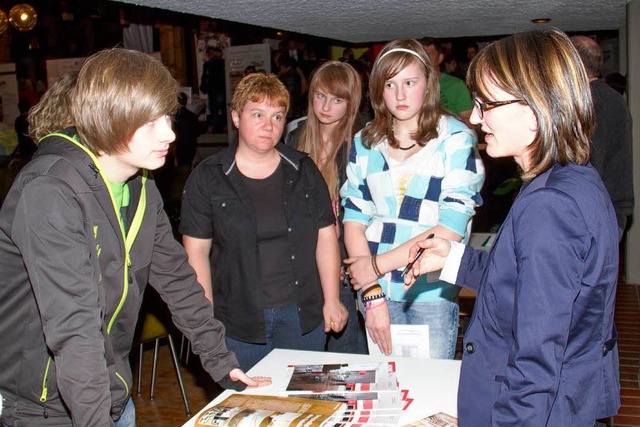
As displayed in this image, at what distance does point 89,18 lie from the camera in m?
12.8

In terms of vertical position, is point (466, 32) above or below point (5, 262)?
above

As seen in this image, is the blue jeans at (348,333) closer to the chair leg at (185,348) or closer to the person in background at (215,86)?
the chair leg at (185,348)

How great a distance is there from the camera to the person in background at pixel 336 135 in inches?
134

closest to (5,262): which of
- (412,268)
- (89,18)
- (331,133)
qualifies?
(412,268)

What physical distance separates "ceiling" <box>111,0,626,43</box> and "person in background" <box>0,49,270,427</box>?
5.73ft

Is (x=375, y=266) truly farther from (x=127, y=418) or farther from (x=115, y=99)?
(x=115, y=99)

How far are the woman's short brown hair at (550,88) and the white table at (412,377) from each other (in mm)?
819

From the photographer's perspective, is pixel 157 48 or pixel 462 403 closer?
pixel 462 403

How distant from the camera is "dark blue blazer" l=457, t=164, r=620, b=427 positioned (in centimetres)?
138

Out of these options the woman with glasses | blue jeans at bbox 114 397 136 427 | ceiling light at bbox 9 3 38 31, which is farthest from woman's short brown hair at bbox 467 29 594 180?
ceiling light at bbox 9 3 38 31

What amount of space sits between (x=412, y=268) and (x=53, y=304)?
0.94 metres

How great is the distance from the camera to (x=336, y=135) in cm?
347

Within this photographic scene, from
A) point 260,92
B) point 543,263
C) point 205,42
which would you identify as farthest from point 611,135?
point 205,42

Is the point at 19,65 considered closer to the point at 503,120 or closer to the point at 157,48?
the point at 157,48
